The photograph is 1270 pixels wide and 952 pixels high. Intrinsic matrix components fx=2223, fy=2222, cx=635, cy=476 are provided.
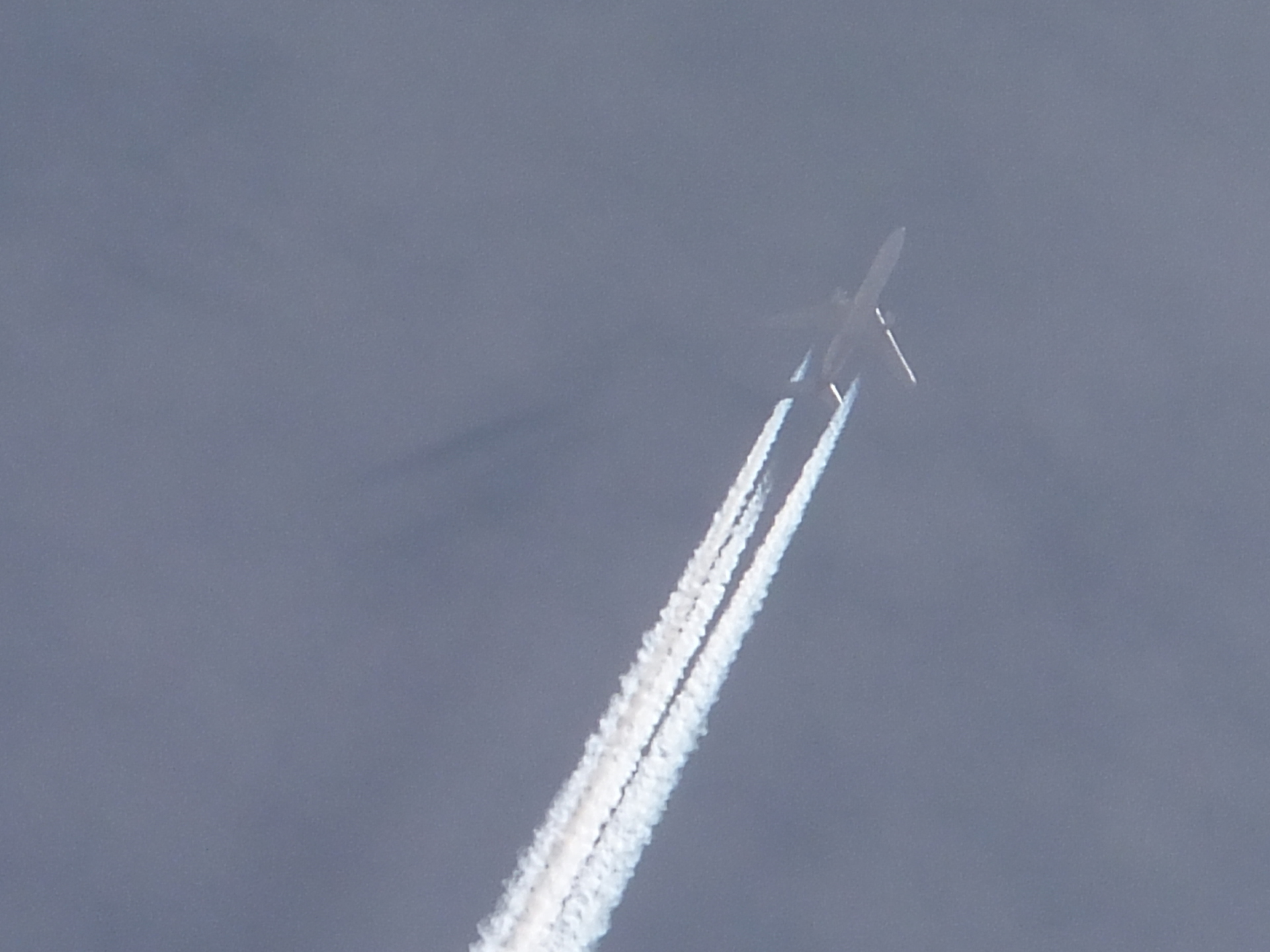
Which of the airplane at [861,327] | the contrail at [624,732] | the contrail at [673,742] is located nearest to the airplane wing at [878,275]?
the airplane at [861,327]

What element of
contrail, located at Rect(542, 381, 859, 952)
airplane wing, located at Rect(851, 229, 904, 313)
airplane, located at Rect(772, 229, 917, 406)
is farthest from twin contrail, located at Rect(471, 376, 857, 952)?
airplane wing, located at Rect(851, 229, 904, 313)

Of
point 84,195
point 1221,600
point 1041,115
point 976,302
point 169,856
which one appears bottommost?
point 169,856

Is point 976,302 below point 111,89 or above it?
above

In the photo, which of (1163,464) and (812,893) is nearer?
(812,893)

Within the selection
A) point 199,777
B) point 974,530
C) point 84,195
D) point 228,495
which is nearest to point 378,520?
point 228,495

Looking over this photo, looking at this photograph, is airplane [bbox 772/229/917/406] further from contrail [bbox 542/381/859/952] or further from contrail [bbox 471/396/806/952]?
contrail [bbox 471/396/806/952]

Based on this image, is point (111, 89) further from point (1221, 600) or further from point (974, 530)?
point (1221, 600)

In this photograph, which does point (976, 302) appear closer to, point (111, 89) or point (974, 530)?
point (974, 530)
